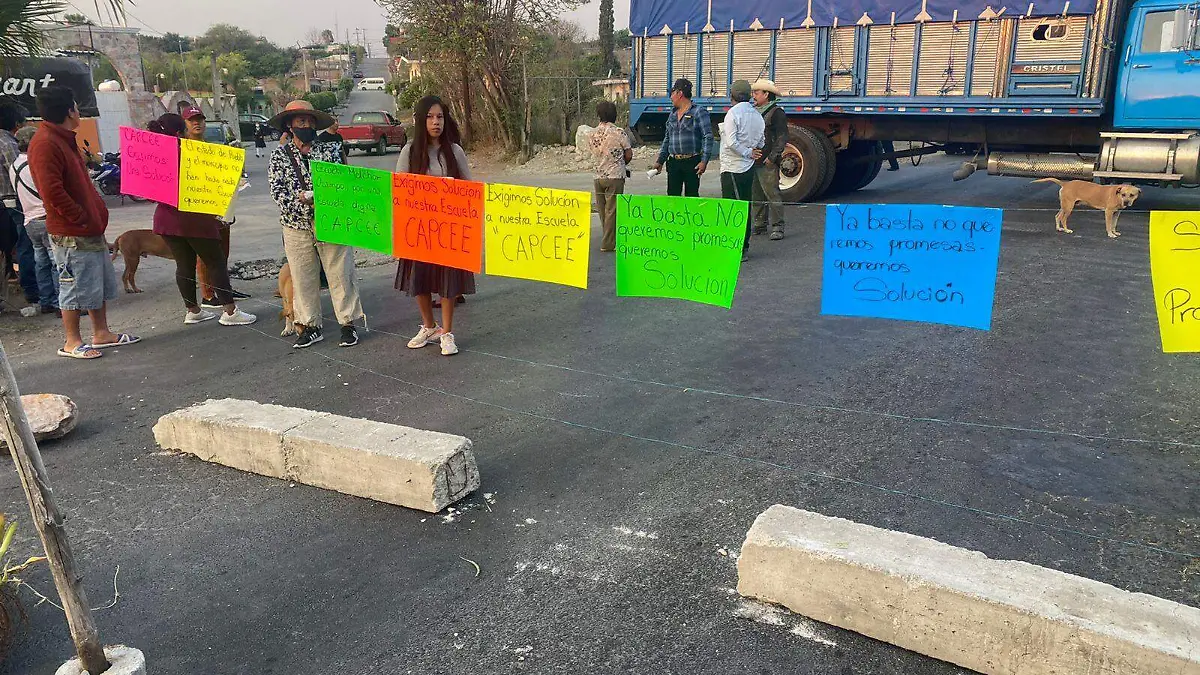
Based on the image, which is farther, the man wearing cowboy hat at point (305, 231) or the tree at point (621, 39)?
the tree at point (621, 39)

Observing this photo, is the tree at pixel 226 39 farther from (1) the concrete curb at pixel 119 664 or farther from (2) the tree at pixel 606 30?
(1) the concrete curb at pixel 119 664

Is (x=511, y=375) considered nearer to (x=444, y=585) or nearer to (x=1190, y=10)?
(x=444, y=585)

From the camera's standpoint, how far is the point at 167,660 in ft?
9.08

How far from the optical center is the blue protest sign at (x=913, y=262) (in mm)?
3836

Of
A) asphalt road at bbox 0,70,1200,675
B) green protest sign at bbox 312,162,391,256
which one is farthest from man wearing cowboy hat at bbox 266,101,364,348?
asphalt road at bbox 0,70,1200,675

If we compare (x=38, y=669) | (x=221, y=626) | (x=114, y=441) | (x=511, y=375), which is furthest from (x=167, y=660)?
(x=511, y=375)

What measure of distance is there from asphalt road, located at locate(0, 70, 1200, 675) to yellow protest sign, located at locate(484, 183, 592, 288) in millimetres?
812

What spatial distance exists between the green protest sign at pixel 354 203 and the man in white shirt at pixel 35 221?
7.74 ft

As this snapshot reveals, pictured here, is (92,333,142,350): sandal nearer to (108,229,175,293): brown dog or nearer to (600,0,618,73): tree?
(108,229,175,293): brown dog

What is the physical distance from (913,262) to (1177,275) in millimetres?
1054

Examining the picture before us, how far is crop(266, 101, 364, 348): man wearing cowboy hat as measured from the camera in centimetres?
577

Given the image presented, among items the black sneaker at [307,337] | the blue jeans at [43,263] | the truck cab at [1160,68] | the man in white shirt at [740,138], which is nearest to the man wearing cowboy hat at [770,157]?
the man in white shirt at [740,138]

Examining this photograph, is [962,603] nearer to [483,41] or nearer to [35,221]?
[35,221]

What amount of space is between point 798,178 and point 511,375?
8.40 meters
